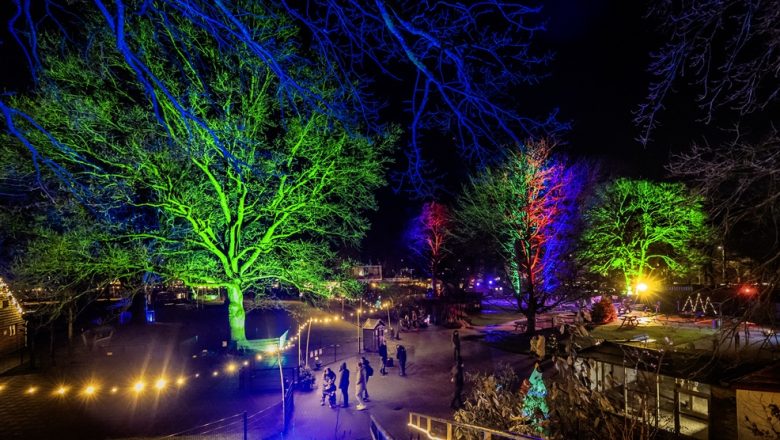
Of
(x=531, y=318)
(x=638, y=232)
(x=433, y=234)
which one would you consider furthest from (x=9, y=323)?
(x=638, y=232)

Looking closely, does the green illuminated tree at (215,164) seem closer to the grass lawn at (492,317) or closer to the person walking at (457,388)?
the person walking at (457,388)

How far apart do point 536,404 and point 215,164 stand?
40.9ft

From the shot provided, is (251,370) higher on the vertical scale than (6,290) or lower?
lower

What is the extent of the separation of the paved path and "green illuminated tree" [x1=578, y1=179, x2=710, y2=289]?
1642 cm

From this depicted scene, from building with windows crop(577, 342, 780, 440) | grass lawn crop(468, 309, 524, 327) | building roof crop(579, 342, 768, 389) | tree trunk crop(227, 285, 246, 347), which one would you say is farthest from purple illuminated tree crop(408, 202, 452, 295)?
building with windows crop(577, 342, 780, 440)

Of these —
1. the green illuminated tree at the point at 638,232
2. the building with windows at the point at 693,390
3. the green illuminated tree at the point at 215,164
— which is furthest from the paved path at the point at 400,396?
the green illuminated tree at the point at 638,232

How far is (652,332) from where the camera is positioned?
73.2 ft

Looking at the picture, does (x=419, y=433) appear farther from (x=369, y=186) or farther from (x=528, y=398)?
(x=369, y=186)

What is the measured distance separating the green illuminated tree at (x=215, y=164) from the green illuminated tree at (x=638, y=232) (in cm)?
2288

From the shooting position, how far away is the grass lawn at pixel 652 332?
20678 millimetres

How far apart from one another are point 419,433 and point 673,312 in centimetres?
2858

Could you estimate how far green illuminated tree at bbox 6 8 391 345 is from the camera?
1165 cm

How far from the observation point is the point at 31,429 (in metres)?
9.80

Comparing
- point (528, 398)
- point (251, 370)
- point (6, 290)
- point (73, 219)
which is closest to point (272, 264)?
point (251, 370)
